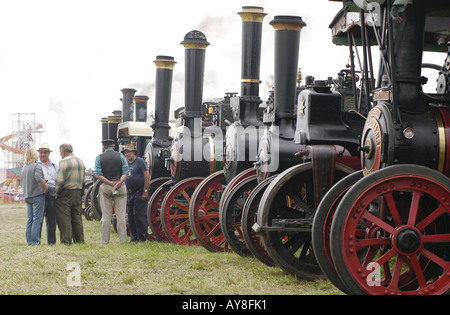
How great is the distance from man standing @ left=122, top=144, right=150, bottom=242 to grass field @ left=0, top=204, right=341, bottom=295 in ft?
4.39

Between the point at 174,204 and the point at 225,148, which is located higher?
the point at 225,148

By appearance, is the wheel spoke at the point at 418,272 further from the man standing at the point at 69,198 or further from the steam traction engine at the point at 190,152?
the man standing at the point at 69,198

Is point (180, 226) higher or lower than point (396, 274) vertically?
lower

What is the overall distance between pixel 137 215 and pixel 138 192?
285mm

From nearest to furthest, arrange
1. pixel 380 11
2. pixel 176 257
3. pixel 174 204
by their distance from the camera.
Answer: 1. pixel 380 11
2. pixel 176 257
3. pixel 174 204

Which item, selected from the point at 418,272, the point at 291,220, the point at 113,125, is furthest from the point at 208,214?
the point at 113,125

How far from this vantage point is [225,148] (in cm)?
714

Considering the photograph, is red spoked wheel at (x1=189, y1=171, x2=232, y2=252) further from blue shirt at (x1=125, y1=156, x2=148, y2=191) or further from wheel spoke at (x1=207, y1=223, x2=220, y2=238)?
blue shirt at (x1=125, y1=156, x2=148, y2=191)

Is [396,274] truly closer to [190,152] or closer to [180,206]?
[180,206]

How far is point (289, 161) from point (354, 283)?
7.86 ft

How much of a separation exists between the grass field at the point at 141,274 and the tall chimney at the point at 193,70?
2038 mm

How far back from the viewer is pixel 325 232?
12.6 feet
